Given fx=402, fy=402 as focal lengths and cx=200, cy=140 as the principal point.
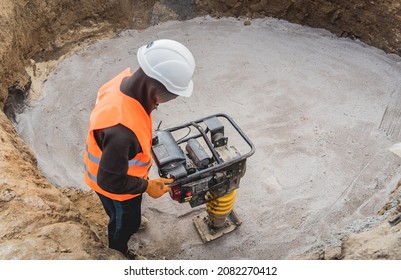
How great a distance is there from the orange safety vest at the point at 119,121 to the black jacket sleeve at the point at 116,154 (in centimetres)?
4

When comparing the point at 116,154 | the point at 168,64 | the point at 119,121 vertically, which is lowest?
the point at 116,154

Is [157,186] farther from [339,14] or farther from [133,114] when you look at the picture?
[339,14]

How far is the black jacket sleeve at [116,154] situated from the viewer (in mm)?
2424

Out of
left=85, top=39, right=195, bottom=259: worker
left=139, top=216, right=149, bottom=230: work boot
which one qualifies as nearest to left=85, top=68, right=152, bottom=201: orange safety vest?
left=85, top=39, right=195, bottom=259: worker

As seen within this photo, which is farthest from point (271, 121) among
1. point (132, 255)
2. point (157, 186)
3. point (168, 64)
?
point (168, 64)

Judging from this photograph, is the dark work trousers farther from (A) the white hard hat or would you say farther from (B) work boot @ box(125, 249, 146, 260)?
(A) the white hard hat

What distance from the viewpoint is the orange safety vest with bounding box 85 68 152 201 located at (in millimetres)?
2479

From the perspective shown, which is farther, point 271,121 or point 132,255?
point 271,121

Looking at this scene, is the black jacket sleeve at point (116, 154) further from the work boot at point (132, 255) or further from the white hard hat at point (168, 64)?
the work boot at point (132, 255)

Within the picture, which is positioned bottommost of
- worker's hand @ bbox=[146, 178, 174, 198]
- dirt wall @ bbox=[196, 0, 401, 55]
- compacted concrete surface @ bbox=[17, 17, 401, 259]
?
compacted concrete surface @ bbox=[17, 17, 401, 259]

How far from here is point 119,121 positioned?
2439 millimetres

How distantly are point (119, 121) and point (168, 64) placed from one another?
0.48 metres

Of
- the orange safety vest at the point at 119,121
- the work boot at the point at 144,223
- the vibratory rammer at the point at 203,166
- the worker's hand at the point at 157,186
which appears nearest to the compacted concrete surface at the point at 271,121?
the work boot at the point at 144,223

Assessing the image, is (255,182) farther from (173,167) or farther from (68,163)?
(68,163)
